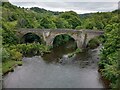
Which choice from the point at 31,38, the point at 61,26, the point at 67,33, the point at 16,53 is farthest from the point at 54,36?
the point at 61,26

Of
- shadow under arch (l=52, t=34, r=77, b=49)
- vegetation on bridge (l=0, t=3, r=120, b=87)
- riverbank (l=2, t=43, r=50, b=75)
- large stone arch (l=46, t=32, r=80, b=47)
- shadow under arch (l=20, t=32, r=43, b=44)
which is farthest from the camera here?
shadow under arch (l=52, t=34, r=77, b=49)

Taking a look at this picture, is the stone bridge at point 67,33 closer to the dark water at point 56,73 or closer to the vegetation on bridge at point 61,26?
the vegetation on bridge at point 61,26

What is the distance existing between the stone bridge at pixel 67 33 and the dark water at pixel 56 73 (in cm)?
915

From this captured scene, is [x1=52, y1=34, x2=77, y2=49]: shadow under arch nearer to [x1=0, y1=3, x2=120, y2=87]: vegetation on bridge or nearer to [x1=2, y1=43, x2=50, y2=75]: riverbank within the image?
[x1=0, y1=3, x2=120, y2=87]: vegetation on bridge

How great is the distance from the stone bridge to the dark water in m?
9.15

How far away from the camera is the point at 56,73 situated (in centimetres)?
3819

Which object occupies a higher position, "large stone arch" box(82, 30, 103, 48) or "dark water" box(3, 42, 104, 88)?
"large stone arch" box(82, 30, 103, 48)

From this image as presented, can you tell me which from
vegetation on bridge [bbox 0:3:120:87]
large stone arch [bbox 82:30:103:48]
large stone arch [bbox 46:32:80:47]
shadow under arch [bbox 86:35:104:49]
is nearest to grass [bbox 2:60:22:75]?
vegetation on bridge [bbox 0:3:120:87]

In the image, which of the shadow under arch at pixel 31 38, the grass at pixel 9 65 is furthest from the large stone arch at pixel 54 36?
the grass at pixel 9 65

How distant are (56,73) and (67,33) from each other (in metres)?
22.0

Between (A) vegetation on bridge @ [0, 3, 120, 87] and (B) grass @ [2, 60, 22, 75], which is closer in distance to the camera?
(A) vegetation on bridge @ [0, 3, 120, 87]

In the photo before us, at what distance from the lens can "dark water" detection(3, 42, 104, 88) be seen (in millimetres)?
33344

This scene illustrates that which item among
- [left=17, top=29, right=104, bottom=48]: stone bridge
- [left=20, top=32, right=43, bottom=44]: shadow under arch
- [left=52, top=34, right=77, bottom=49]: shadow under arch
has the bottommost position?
[left=52, top=34, right=77, bottom=49]: shadow under arch

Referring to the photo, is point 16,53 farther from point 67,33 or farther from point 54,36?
point 67,33
